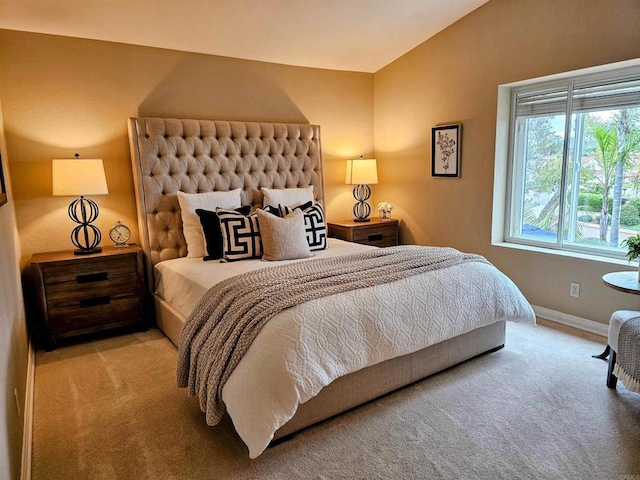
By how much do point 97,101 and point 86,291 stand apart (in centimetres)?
152

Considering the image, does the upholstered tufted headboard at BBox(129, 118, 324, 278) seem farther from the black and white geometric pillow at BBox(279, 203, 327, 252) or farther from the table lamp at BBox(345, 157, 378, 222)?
the black and white geometric pillow at BBox(279, 203, 327, 252)

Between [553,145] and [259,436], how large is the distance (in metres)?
3.23

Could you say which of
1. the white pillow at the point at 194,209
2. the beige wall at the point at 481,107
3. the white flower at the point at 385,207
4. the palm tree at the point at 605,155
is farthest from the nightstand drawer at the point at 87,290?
the palm tree at the point at 605,155

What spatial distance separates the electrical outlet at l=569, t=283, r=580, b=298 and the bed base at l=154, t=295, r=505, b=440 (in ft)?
2.86

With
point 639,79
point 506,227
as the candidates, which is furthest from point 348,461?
point 639,79

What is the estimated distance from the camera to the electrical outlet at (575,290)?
131 inches

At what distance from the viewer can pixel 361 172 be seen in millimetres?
4574

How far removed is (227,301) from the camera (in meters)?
2.25

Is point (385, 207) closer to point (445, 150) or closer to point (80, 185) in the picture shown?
point (445, 150)

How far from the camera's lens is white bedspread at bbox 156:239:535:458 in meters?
1.86

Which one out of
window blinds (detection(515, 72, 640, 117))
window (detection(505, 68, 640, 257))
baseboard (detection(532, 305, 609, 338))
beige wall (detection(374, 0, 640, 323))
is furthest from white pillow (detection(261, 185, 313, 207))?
baseboard (detection(532, 305, 609, 338))

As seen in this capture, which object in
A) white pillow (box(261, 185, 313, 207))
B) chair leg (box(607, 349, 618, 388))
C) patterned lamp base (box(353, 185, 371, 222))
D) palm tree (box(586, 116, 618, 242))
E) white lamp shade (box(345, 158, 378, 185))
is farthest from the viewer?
patterned lamp base (box(353, 185, 371, 222))

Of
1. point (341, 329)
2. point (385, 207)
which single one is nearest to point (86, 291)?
point (341, 329)

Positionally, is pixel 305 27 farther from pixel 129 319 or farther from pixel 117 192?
pixel 129 319
